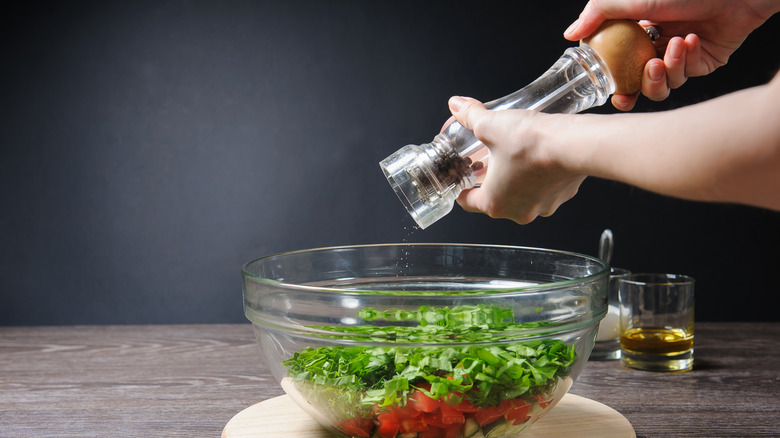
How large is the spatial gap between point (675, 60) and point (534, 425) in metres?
0.54

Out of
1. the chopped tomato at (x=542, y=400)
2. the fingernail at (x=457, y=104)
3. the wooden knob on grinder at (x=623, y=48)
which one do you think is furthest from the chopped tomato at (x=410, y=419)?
the wooden knob on grinder at (x=623, y=48)

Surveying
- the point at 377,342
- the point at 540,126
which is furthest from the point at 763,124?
the point at 377,342

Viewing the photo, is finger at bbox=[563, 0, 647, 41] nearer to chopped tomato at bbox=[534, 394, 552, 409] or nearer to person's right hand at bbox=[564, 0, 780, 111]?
person's right hand at bbox=[564, 0, 780, 111]

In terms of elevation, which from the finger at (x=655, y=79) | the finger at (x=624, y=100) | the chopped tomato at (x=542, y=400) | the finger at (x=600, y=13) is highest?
the finger at (x=600, y=13)

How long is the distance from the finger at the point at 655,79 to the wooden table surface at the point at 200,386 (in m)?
0.46

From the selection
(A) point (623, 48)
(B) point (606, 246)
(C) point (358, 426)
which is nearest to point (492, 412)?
(C) point (358, 426)

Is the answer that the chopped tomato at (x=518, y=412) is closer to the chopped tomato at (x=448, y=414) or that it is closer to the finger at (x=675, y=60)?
the chopped tomato at (x=448, y=414)

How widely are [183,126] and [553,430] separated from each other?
135 cm

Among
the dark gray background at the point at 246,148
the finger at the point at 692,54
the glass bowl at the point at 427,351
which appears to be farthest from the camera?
the dark gray background at the point at 246,148

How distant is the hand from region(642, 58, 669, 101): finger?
0.20m

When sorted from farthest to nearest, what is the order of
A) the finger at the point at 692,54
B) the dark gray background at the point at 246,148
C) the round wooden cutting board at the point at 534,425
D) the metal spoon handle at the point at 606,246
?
1. the dark gray background at the point at 246,148
2. the metal spoon handle at the point at 606,246
3. the finger at the point at 692,54
4. the round wooden cutting board at the point at 534,425

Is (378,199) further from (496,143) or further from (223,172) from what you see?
(496,143)

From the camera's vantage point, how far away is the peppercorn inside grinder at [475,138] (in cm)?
91

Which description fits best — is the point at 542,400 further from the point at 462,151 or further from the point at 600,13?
the point at 600,13
